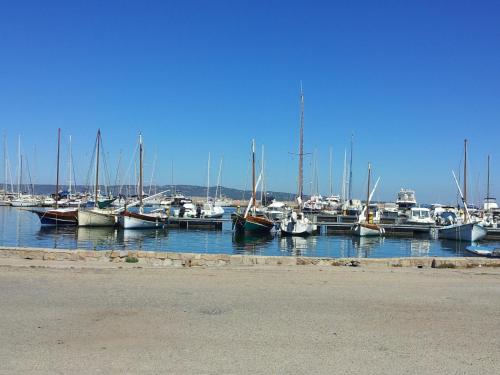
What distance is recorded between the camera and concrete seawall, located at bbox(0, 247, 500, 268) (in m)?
13.9

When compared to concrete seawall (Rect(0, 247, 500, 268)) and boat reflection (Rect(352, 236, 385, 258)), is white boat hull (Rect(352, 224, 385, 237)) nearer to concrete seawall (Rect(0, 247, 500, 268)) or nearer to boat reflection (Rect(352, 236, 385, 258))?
boat reflection (Rect(352, 236, 385, 258))

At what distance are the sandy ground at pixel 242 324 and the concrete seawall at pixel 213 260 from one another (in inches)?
96.5

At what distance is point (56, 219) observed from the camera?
1881 inches

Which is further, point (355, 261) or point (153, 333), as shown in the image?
point (355, 261)

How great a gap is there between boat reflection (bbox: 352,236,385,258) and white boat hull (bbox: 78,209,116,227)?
22482 millimetres

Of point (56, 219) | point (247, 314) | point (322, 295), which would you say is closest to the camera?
point (247, 314)

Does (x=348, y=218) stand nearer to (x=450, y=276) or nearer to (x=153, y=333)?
(x=450, y=276)

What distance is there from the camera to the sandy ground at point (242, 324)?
5484 millimetres

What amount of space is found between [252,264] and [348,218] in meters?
48.7

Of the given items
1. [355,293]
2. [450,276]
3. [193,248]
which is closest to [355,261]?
[450,276]

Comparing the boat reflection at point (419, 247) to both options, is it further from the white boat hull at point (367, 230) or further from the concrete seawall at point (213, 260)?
the concrete seawall at point (213, 260)

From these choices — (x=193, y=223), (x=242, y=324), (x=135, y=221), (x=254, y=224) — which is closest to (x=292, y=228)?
(x=254, y=224)

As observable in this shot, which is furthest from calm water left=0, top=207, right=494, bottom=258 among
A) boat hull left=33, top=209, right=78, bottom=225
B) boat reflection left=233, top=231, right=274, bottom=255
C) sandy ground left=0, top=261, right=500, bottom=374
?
sandy ground left=0, top=261, right=500, bottom=374

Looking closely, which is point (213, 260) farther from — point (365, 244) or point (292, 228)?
point (292, 228)
